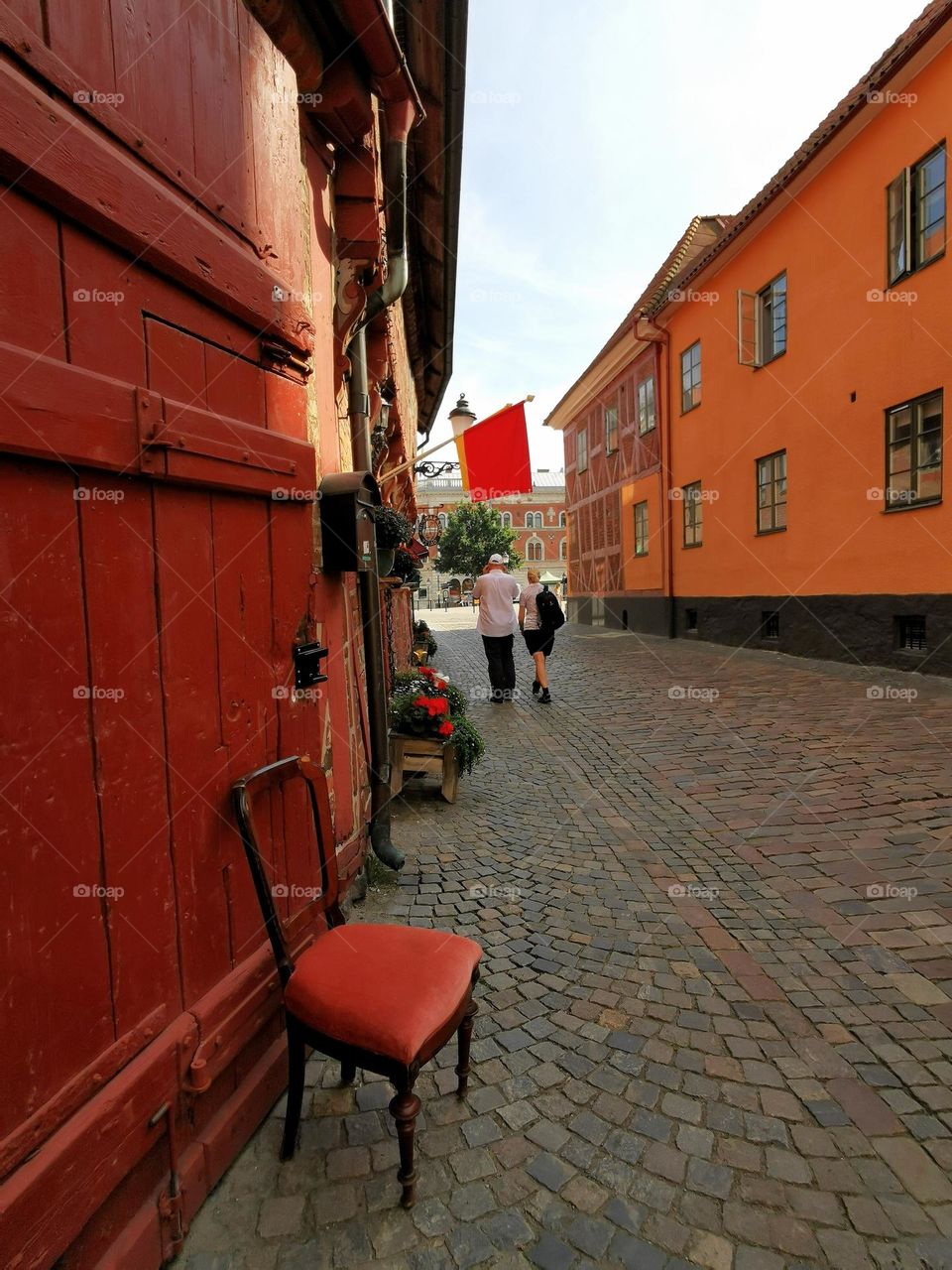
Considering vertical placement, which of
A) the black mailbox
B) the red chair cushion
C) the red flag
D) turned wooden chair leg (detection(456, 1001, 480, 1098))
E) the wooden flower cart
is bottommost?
turned wooden chair leg (detection(456, 1001, 480, 1098))

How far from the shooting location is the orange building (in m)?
8.16

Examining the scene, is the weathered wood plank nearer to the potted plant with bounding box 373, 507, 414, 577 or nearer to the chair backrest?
the chair backrest

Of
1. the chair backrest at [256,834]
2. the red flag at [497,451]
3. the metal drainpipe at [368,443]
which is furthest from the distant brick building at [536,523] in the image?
the chair backrest at [256,834]

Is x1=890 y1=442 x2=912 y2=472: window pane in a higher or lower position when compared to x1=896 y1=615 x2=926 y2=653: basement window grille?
higher

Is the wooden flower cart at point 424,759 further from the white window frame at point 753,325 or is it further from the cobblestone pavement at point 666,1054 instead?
the white window frame at point 753,325

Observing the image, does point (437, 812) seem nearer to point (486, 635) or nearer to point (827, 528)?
point (486, 635)

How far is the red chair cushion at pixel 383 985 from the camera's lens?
5.43 feet

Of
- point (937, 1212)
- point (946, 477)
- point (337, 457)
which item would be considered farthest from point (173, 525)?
point (946, 477)

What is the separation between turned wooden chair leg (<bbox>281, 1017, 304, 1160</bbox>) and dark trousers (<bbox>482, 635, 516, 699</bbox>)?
632 cm

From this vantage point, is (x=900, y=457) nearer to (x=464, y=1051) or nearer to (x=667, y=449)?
(x=667, y=449)

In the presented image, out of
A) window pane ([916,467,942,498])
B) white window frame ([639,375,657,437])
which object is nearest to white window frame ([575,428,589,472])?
white window frame ([639,375,657,437])

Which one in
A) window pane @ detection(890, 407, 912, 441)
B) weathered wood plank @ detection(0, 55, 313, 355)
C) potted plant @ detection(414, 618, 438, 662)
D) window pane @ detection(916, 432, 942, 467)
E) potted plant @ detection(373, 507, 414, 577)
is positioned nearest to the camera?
weathered wood plank @ detection(0, 55, 313, 355)

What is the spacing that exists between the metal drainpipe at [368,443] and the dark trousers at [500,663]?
4127mm

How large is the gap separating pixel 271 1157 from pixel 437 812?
270 centimetres
